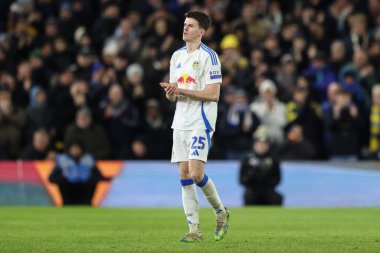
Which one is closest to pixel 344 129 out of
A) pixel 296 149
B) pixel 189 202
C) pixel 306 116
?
pixel 306 116

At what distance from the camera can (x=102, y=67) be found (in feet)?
79.8

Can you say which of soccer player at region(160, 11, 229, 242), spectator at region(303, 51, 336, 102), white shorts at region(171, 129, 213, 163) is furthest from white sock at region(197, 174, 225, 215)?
spectator at region(303, 51, 336, 102)

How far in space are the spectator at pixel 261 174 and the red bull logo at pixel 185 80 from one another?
31.3 ft

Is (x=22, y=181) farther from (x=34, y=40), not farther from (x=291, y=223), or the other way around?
(x=291, y=223)

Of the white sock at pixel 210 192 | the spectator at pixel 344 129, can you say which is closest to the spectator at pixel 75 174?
the spectator at pixel 344 129

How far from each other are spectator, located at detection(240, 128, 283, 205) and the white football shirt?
9.52 meters

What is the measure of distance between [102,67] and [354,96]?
5.84 m

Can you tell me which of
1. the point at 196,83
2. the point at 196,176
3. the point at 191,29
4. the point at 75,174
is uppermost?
the point at 191,29

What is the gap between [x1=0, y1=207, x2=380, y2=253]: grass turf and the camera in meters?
10.7

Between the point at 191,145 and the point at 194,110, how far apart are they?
39 cm

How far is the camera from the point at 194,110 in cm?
1119

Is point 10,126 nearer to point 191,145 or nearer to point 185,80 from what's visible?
point 185,80

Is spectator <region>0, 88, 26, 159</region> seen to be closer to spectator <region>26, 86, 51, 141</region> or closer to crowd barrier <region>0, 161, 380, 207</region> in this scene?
spectator <region>26, 86, 51, 141</region>

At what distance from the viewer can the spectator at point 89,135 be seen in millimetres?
22062
